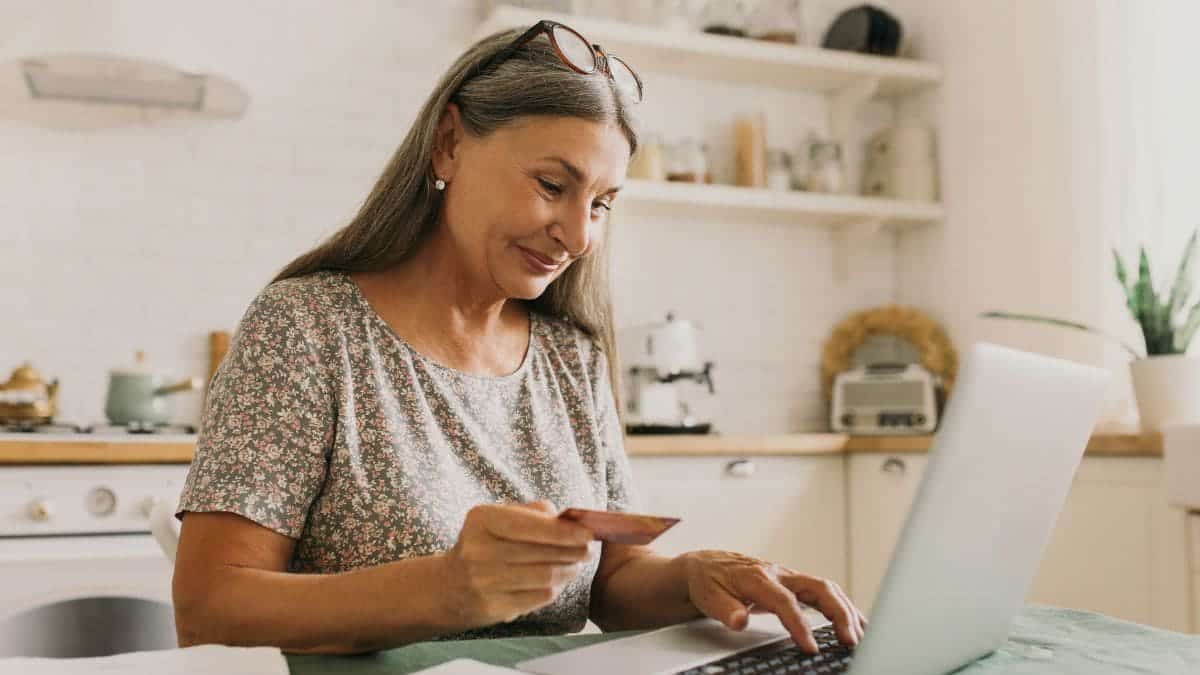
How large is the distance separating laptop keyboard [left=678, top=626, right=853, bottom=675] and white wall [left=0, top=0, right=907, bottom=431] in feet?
6.37

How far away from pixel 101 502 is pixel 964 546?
1820 mm

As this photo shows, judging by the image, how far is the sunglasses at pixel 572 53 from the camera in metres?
1.16

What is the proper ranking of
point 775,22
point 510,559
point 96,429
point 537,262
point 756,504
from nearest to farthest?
point 510,559 < point 537,262 < point 96,429 < point 756,504 < point 775,22

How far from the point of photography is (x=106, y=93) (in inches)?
101

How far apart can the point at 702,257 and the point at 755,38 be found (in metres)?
0.67

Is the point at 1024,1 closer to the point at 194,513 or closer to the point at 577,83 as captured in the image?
the point at 577,83

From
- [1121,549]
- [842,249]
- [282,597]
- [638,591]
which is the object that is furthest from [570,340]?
[842,249]

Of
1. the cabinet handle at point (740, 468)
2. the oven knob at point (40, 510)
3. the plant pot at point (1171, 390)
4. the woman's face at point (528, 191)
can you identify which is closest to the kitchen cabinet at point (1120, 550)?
the plant pot at point (1171, 390)

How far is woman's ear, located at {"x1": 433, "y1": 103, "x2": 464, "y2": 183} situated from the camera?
122 centimetres

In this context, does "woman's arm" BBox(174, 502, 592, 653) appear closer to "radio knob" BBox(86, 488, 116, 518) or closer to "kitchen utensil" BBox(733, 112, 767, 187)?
"radio knob" BBox(86, 488, 116, 518)

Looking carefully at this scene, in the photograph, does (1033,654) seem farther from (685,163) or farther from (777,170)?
(777,170)

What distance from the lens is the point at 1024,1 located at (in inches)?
120

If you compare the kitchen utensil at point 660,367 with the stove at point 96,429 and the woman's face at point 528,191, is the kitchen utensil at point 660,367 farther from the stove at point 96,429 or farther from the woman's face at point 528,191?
the woman's face at point 528,191

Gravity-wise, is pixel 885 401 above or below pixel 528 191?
below
